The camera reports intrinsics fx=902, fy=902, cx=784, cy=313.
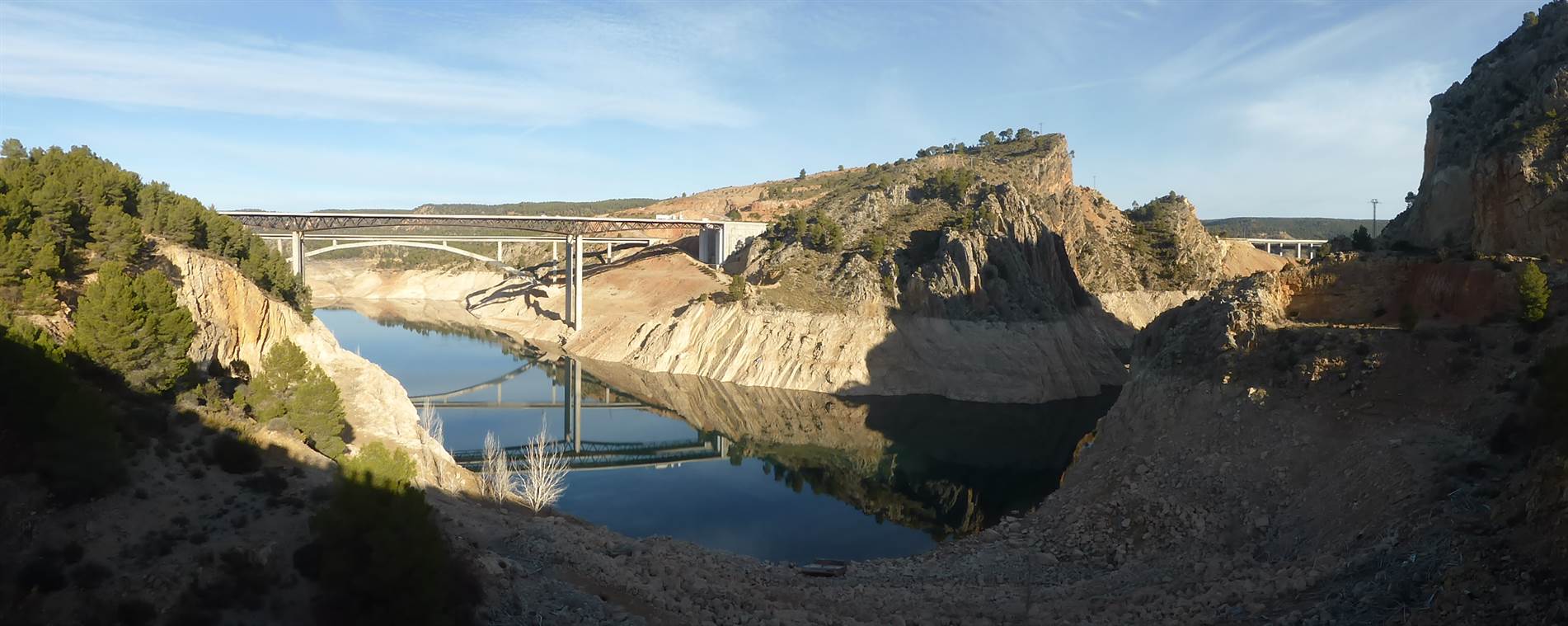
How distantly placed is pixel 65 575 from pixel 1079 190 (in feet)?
361

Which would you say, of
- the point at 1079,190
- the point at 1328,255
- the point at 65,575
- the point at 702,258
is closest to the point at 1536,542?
the point at 1328,255

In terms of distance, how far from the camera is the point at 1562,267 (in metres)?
26.8

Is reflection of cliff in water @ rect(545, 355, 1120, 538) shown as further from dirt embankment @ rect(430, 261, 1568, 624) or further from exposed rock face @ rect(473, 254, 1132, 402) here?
dirt embankment @ rect(430, 261, 1568, 624)

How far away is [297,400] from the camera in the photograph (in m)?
29.8

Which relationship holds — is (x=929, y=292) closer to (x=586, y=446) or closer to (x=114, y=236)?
→ (x=586, y=446)

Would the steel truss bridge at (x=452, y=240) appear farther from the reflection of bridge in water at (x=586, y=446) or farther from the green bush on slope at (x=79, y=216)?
the green bush on slope at (x=79, y=216)

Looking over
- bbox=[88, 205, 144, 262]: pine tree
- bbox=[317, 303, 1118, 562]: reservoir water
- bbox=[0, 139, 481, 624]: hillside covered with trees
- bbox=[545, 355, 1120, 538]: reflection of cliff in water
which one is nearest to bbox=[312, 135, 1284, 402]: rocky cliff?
bbox=[545, 355, 1120, 538]: reflection of cliff in water

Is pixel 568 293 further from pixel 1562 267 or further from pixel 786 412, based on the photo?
pixel 1562 267

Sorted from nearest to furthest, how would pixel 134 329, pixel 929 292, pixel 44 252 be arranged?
pixel 134 329
pixel 44 252
pixel 929 292

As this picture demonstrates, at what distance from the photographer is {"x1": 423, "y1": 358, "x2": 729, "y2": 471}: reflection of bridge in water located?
47.2 metres

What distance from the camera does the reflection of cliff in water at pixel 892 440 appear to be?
43125 mm

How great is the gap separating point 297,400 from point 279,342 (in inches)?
288

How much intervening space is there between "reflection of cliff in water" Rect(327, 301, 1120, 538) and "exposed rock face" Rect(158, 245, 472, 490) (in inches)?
695

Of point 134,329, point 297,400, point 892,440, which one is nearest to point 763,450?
point 892,440
